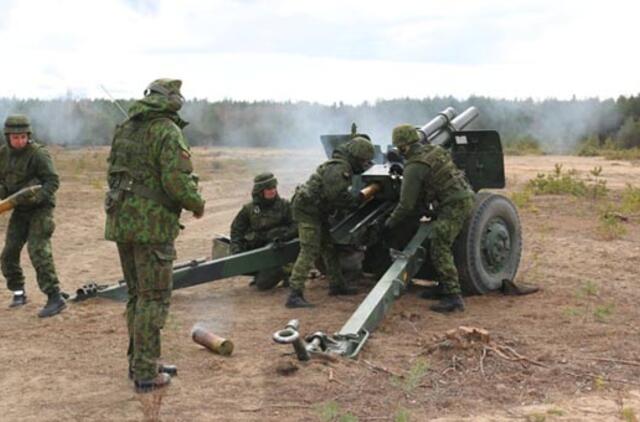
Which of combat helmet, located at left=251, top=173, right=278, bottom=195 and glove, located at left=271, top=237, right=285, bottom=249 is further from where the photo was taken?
combat helmet, located at left=251, top=173, right=278, bottom=195

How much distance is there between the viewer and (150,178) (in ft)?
16.0

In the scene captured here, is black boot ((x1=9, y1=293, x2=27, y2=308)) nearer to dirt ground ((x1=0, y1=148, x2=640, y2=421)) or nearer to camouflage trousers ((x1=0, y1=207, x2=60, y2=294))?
dirt ground ((x1=0, y1=148, x2=640, y2=421))

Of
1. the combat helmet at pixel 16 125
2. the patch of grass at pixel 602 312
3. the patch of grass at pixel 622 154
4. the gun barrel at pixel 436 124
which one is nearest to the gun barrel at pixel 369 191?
the gun barrel at pixel 436 124

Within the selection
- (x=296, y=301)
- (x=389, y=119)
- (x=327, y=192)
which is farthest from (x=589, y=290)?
(x=389, y=119)

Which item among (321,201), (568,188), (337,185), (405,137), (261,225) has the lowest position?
(568,188)

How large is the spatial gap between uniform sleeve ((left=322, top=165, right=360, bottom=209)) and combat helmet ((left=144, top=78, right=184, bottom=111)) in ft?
7.64

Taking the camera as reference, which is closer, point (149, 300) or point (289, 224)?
point (149, 300)

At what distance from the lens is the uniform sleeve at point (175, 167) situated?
4793 mm

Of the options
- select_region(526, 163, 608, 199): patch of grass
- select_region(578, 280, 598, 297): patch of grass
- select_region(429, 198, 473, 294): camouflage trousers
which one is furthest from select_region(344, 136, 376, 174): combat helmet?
select_region(526, 163, 608, 199): patch of grass

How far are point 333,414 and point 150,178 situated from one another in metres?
1.62

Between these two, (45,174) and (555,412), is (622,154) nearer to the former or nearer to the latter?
(45,174)

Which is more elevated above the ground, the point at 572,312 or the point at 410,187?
the point at 410,187

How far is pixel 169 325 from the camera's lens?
6520 mm

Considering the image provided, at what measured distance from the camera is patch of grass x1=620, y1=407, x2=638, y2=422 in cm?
428
